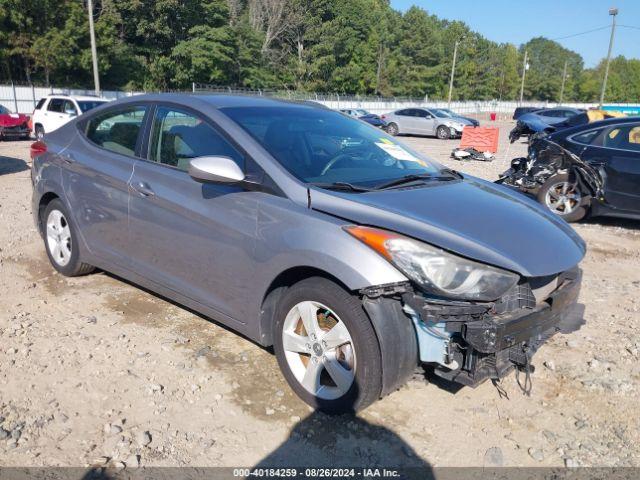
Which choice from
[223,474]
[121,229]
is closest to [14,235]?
[121,229]

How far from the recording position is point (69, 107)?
1788 cm

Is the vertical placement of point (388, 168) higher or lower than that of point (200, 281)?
higher

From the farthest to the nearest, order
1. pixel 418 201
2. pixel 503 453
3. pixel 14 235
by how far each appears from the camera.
A: pixel 14 235, pixel 418 201, pixel 503 453

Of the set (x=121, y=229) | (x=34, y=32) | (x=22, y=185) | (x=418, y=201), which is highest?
(x=34, y=32)

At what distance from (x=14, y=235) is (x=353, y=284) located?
5.43 metres

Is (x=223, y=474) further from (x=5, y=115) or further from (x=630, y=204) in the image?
(x=5, y=115)

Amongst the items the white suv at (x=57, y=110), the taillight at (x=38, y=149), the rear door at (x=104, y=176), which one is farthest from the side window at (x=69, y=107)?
the rear door at (x=104, y=176)

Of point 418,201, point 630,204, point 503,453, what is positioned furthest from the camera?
point 630,204

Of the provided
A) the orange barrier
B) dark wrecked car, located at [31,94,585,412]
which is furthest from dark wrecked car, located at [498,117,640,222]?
the orange barrier

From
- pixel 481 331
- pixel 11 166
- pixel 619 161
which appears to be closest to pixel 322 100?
pixel 11 166

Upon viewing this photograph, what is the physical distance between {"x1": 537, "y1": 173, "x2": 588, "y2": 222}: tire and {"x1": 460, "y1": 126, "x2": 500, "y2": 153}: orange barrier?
10.1 meters

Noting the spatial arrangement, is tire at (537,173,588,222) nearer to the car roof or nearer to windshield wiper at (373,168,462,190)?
windshield wiper at (373,168,462,190)

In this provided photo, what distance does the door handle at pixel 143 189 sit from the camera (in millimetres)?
3973

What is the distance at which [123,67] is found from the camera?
44.5 meters
